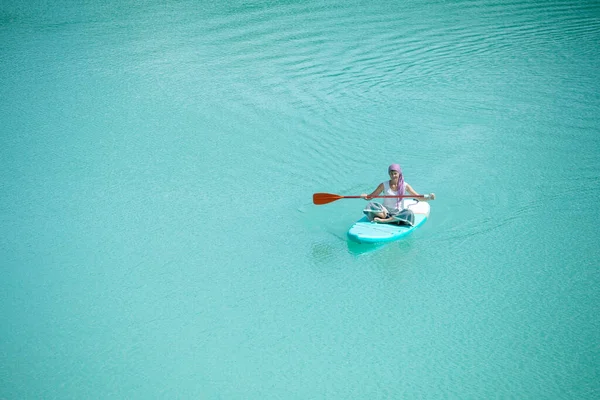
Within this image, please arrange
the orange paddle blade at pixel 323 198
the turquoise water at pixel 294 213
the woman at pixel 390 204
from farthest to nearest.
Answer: the orange paddle blade at pixel 323 198 < the woman at pixel 390 204 < the turquoise water at pixel 294 213

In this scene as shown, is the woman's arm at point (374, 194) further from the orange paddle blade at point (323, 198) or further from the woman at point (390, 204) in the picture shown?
the orange paddle blade at point (323, 198)

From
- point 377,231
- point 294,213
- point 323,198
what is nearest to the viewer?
point 377,231

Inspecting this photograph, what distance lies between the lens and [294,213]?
6809 mm

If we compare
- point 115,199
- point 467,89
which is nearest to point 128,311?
point 115,199

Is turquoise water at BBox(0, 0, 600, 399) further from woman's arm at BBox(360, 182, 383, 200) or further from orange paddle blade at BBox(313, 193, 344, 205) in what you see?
woman's arm at BBox(360, 182, 383, 200)

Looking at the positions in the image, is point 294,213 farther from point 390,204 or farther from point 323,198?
point 390,204

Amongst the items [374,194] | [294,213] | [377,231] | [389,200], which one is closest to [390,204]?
[389,200]

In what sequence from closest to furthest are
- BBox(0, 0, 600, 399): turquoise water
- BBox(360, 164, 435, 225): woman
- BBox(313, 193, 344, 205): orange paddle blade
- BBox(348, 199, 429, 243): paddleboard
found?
BBox(0, 0, 600, 399): turquoise water → BBox(348, 199, 429, 243): paddleboard → BBox(360, 164, 435, 225): woman → BBox(313, 193, 344, 205): orange paddle blade

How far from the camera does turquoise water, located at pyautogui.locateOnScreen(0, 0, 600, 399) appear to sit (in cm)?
484

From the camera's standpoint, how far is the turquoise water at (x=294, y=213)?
191 inches

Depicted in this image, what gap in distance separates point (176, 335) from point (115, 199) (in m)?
2.74

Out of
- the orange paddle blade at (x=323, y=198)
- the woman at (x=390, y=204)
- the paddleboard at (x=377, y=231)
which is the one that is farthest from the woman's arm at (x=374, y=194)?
the orange paddle blade at (x=323, y=198)

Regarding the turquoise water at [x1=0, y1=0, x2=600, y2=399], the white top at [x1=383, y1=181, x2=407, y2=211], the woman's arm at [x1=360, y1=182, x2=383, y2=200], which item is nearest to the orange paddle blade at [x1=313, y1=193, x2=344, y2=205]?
the turquoise water at [x1=0, y1=0, x2=600, y2=399]

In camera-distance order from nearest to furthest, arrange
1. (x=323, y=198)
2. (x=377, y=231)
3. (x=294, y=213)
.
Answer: (x=377, y=231), (x=323, y=198), (x=294, y=213)
